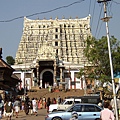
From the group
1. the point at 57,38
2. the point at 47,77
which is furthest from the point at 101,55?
the point at 57,38

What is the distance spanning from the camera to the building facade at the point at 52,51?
66.8 m

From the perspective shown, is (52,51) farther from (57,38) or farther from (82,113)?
(82,113)

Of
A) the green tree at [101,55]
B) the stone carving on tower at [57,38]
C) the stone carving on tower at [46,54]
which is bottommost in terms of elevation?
the green tree at [101,55]

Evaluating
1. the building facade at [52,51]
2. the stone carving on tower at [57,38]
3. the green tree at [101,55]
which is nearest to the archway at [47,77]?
the building facade at [52,51]

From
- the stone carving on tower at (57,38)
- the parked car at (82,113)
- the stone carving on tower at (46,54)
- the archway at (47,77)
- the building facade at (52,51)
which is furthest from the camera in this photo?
the stone carving on tower at (57,38)

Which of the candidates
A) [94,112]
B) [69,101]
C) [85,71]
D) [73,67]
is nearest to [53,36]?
[73,67]

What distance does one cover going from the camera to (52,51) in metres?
67.5

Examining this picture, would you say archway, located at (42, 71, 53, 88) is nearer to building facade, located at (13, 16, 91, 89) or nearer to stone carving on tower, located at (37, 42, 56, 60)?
building facade, located at (13, 16, 91, 89)

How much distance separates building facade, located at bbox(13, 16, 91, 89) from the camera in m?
66.8

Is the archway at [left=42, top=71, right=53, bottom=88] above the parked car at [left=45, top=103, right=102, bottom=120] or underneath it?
above

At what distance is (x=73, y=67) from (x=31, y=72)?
400 inches

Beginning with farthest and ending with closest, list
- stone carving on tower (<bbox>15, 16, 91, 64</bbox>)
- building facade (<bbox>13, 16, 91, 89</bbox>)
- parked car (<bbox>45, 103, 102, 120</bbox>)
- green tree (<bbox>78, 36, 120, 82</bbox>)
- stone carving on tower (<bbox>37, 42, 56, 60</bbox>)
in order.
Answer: stone carving on tower (<bbox>15, 16, 91, 64</bbox>) < building facade (<bbox>13, 16, 91, 89</bbox>) < stone carving on tower (<bbox>37, 42, 56, 60</bbox>) < green tree (<bbox>78, 36, 120, 82</bbox>) < parked car (<bbox>45, 103, 102, 120</bbox>)

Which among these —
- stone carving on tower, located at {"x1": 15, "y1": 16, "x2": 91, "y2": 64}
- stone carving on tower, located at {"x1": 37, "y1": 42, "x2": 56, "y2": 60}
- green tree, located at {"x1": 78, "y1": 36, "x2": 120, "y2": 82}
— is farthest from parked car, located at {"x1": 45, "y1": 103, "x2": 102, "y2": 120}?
stone carving on tower, located at {"x1": 15, "y1": 16, "x2": 91, "y2": 64}

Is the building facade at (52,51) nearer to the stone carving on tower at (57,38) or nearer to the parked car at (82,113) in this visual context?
the stone carving on tower at (57,38)
